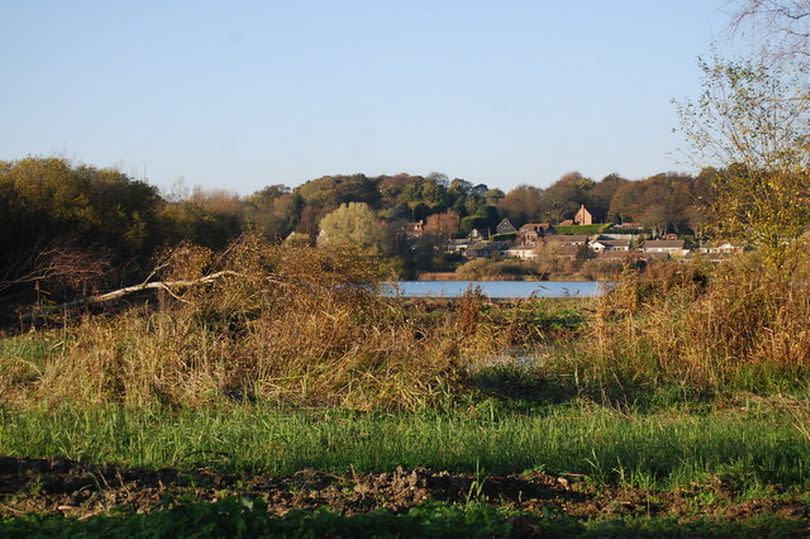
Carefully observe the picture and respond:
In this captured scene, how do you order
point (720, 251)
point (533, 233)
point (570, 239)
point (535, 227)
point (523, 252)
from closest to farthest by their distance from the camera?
point (720, 251)
point (523, 252)
point (570, 239)
point (533, 233)
point (535, 227)

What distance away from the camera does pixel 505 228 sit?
6475cm

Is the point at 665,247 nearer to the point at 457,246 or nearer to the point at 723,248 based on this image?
the point at 723,248

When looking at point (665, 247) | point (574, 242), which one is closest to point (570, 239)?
point (574, 242)

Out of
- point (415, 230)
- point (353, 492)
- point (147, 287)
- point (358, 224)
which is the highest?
point (358, 224)

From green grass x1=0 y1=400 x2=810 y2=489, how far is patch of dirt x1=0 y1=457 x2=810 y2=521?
0.40 meters

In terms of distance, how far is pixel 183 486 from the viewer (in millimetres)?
7785

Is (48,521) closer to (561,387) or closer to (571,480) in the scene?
(571,480)

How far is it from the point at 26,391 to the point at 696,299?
1067 cm

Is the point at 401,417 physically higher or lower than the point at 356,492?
lower

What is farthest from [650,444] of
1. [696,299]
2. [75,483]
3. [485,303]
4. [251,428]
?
[485,303]

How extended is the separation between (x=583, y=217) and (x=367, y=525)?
5676cm

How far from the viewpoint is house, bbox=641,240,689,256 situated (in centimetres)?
3280

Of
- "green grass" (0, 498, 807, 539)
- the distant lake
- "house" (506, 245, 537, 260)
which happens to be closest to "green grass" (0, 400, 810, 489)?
"green grass" (0, 498, 807, 539)

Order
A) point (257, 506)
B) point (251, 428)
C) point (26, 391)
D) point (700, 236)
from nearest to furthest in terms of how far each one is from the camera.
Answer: point (257, 506) → point (251, 428) → point (26, 391) → point (700, 236)
